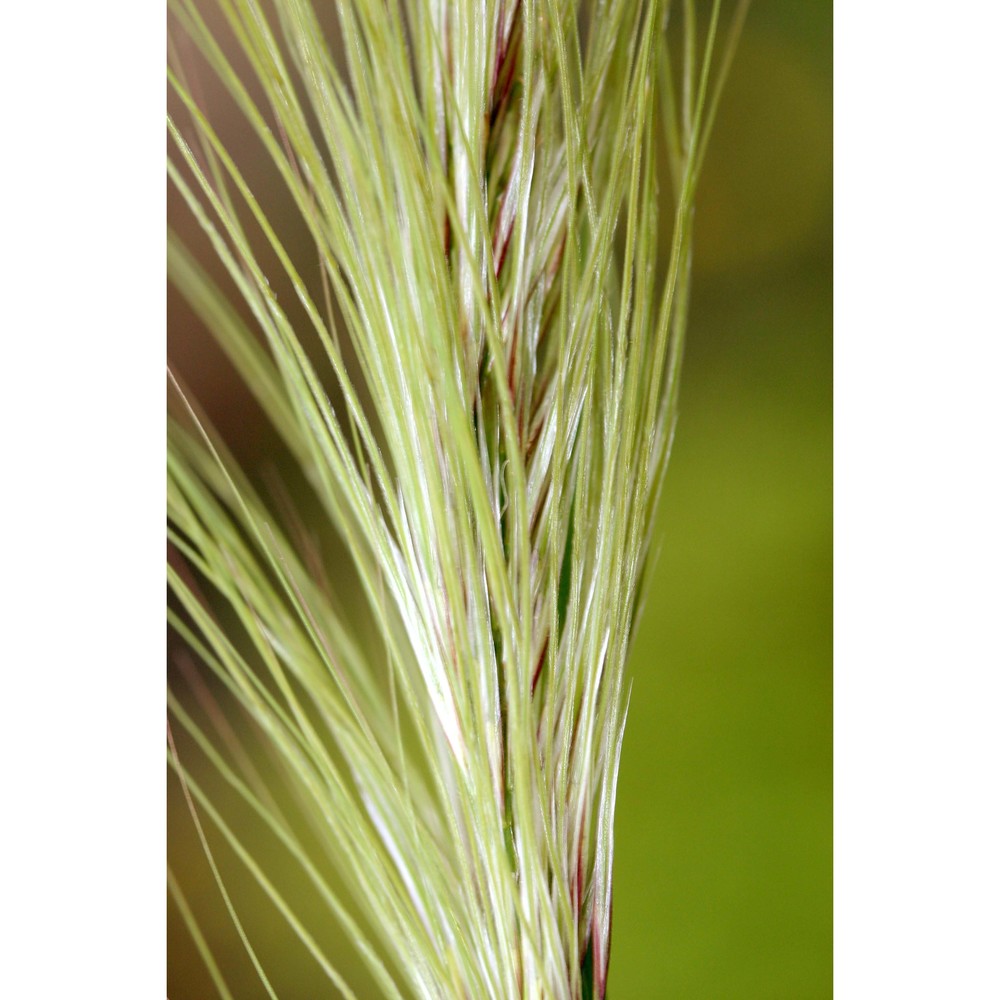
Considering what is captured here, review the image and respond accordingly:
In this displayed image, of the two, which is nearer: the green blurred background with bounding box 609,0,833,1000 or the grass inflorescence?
the grass inflorescence
